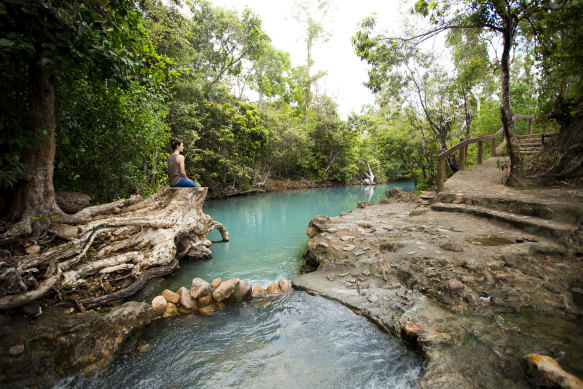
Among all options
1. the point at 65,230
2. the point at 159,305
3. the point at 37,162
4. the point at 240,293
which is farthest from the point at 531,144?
the point at 37,162

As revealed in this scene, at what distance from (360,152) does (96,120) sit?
104ft

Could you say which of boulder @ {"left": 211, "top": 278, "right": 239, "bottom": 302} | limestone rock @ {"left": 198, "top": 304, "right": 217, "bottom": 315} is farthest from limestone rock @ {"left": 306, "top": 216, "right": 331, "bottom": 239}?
limestone rock @ {"left": 198, "top": 304, "right": 217, "bottom": 315}

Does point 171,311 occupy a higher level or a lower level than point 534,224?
lower

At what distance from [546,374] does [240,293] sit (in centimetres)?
322

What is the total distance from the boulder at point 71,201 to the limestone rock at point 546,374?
605 centimetres

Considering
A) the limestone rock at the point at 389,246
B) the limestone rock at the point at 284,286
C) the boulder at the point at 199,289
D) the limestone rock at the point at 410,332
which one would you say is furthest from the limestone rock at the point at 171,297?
the limestone rock at the point at 389,246

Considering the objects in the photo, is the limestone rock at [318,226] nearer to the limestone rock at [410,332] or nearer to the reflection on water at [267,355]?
the reflection on water at [267,355]

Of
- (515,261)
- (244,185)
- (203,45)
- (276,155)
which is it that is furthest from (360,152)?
(515,261)

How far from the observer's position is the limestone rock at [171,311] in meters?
3.32

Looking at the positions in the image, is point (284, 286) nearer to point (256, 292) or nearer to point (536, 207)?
point (256, 292)

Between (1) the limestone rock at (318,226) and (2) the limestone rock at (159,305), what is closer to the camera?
(2) the limestone rock at (159,305)

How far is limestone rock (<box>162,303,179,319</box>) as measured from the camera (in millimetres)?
3316

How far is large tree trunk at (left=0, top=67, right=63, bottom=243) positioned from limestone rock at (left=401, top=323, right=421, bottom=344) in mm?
4724

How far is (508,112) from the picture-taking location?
6.46 m
